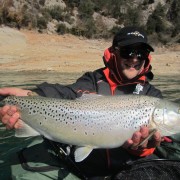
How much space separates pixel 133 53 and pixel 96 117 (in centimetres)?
98

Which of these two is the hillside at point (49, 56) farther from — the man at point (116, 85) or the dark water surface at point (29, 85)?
the man at point (116, 85)

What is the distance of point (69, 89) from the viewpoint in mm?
4477

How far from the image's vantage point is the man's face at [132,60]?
4414 millimetres

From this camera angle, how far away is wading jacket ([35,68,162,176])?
13.9ft

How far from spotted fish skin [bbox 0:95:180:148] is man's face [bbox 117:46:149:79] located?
67cm

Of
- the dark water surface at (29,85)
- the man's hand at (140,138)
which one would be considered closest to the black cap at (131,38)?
the man's hand at (140,138)

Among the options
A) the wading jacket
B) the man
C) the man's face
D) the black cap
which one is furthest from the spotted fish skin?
the black cap

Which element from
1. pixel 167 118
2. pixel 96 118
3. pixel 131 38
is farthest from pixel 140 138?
pixel 131 38

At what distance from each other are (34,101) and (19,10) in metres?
26.0

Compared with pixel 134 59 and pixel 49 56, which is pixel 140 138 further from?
pixel 49 56

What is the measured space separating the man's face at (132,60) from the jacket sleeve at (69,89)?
0.36 m

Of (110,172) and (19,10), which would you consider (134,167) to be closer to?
(110,172)

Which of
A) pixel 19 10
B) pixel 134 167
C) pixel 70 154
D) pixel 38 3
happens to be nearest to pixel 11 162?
pixel 70 154

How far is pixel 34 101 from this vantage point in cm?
387
